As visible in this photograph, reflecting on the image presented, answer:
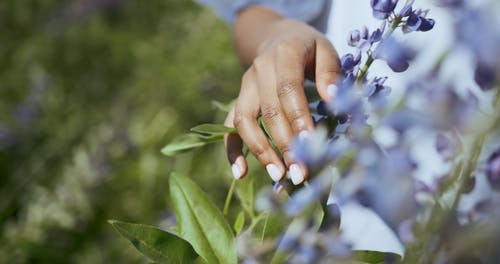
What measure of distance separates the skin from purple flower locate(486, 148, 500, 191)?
0.16 metres

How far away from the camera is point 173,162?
7.57 feet

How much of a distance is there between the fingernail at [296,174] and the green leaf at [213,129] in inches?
5.6

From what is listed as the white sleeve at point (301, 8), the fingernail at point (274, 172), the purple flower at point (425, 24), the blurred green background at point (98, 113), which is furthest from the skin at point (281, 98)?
the blurred green background at point (98, 113)

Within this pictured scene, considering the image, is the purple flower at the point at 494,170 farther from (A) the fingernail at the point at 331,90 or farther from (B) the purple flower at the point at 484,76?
(A) the fingernail at the point at 331,90

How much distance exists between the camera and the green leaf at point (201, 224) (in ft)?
2.17

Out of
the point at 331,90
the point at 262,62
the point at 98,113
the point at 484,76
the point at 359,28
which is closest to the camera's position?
the point at 484,76

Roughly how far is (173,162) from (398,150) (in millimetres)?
1888

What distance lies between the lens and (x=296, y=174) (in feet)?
1.92

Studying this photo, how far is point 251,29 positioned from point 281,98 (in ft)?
1.76

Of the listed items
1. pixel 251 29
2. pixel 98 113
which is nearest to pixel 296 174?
pixel 251 29

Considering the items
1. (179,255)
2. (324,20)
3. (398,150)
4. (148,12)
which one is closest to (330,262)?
(398,150)

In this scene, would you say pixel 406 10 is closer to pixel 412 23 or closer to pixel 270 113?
pixel 412 23

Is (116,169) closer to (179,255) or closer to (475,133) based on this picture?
(179,255)

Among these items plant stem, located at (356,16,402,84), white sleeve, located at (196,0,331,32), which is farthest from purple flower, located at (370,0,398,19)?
white sleeve, located at (196,0,331,32)
